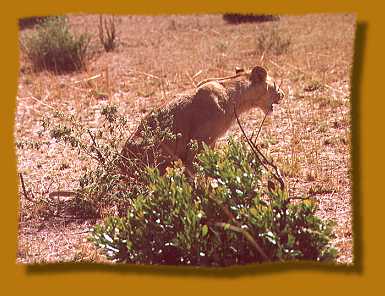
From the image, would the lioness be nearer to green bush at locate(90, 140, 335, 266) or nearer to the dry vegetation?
the dry vegetation

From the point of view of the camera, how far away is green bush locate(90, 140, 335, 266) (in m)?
4.48

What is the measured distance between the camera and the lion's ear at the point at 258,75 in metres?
6.56

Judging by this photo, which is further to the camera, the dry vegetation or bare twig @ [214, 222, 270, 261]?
the dry vegetation

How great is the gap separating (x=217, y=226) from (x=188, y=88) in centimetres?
360

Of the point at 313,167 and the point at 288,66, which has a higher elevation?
the point at 288,66

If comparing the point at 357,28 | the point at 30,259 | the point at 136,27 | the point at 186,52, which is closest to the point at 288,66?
the point at 186,52

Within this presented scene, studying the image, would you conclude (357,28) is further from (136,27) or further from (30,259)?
(136,27)

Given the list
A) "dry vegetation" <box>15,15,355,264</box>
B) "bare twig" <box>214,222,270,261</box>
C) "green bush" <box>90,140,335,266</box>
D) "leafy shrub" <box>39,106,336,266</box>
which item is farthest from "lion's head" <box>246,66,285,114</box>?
"bare twig" <box>214,222,270,261</box>

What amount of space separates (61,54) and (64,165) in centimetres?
341

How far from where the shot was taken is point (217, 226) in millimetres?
4594

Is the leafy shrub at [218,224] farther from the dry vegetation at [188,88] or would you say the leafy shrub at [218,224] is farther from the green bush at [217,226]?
the dry vegetation at [188,88]

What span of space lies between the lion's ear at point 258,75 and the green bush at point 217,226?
192 cm

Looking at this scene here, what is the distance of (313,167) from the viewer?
6062 millimetres

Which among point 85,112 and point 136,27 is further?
point 136,27
